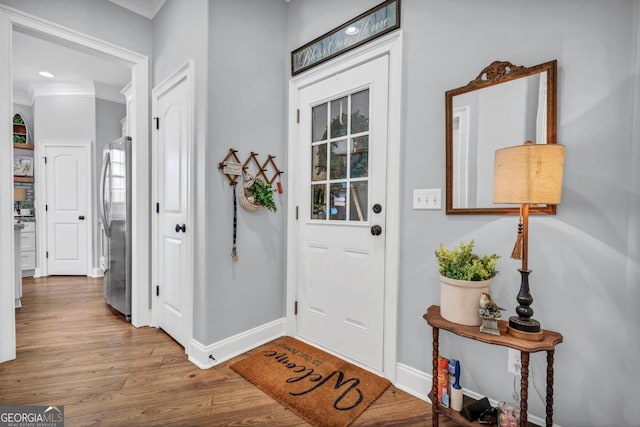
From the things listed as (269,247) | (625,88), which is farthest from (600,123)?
(269,247)

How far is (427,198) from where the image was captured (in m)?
1.70

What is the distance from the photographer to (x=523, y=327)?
1.20 metres

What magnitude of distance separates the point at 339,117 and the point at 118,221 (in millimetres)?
2387

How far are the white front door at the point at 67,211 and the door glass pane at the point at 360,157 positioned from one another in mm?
4617

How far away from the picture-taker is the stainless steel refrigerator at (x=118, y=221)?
278 cm

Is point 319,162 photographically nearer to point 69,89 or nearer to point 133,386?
point 133,386

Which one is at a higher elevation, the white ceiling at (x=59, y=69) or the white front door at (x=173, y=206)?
the white ceiling at (x=59, y=69)

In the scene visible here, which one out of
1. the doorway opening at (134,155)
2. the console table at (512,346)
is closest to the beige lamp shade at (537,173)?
the console table at (512,346)

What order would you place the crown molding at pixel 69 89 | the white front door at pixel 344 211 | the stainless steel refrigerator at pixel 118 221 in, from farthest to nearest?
the crown molding at pixel 69 89, the stainless steel refrigerator at pixel 118 221, the white front door at pixel 344 211

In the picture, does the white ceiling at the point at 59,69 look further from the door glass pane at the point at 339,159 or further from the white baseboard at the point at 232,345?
the white baseboard at the point at 232,345

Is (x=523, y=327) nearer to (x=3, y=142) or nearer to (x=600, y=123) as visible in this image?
(x=600, y=123)

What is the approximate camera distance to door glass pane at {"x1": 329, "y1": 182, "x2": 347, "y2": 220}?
2143 mm

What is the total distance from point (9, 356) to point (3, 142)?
4.85ft

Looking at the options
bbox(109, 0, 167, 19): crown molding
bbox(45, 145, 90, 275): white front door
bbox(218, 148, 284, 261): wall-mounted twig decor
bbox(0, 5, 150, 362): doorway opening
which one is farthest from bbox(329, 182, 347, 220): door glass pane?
bbox(45, 145, 90, 275): white front door
